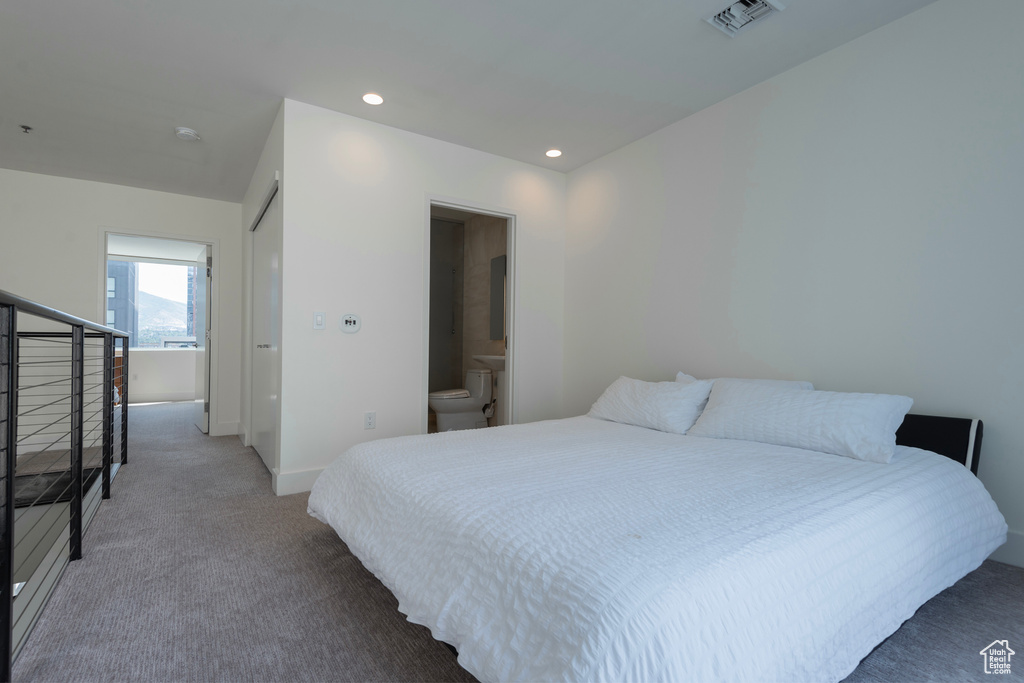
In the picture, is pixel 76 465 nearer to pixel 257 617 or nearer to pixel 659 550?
pixel 257 617

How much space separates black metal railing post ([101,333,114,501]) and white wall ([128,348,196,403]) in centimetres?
555

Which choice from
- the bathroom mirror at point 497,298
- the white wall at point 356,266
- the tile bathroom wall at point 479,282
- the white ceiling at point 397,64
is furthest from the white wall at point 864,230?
the tile bathroom wall at point 479,282

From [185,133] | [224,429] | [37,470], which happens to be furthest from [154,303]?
[185,133]

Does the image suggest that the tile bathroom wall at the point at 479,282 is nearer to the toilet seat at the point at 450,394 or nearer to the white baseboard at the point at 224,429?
the toilet seat at the point at 450,394

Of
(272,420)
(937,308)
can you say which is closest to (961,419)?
(937,308)

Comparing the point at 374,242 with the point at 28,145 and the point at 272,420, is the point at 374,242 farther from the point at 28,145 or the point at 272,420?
the point at 28,145

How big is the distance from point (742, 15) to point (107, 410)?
3881mm

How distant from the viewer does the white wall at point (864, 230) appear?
2066mm

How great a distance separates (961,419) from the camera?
6.86 feet

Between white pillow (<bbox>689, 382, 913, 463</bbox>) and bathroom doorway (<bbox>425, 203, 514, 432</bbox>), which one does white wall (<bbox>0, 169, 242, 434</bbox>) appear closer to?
bathroom doorway (<bbox>425, 203, 514, 432</bbox>)

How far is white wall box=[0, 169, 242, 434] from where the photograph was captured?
4312 millimetres

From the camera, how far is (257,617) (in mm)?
1706

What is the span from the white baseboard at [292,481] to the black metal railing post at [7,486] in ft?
6.00

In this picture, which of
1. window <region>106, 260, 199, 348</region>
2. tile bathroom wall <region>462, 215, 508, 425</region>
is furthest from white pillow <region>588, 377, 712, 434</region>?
window <region>106, 260, 199, 348</region>
